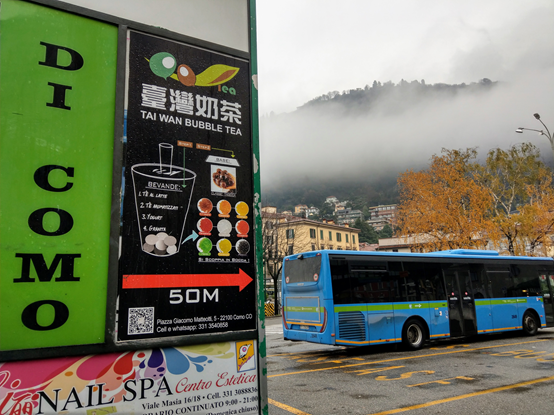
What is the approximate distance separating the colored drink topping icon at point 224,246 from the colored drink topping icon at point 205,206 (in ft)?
0.68

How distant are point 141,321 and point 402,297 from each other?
10782mm

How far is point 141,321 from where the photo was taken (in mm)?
2584

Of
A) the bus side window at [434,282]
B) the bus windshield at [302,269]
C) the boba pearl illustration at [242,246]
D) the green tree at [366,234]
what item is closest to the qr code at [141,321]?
the boba pearl illustration at [242,246]

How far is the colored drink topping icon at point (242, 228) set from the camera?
300 centimetres

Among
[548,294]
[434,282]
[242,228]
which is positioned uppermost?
[242,228]

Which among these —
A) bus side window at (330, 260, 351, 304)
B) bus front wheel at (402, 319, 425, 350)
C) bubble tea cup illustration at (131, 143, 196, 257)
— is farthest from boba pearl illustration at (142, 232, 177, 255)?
bus front wheel at (402, 319, 425, 350)

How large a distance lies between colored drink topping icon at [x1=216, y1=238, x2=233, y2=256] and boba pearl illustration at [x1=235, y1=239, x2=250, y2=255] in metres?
0.06

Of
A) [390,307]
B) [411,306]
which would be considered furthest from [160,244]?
[411,306]

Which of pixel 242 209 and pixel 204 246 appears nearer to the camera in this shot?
pixel 204 246

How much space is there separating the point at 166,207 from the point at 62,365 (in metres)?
1.08

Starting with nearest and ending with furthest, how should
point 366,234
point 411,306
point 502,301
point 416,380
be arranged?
point 416,380, point 411,306, point 502,301, point 366,234

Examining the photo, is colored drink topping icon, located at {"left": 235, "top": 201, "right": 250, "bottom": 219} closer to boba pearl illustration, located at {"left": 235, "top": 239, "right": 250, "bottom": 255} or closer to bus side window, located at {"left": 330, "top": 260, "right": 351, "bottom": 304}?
boba pearl illustration, located at {"left": 235, "top": 239, "right": 250, "bottom": 255}

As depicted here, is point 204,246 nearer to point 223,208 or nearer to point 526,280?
point 223,208

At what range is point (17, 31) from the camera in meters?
2.42
